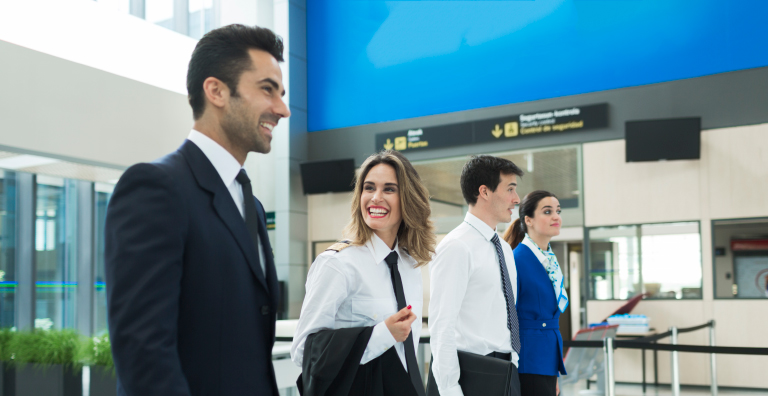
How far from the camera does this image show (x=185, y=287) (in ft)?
4.02

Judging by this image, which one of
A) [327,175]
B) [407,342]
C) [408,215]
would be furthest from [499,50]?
[407,342]

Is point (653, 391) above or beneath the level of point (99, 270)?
beneath

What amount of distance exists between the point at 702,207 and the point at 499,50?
3.96 meters

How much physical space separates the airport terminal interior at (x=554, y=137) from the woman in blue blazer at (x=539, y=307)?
3.24 metres

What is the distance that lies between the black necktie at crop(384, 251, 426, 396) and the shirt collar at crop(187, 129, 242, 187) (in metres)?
0.95

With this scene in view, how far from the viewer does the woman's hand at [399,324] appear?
1949 millimetres

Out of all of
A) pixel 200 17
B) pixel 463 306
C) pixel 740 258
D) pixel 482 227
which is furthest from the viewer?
pixel 200 17

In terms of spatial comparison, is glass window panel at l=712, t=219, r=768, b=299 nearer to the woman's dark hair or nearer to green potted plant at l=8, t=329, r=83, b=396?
the woman's dark hair

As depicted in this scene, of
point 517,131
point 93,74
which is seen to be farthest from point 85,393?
point 517,131

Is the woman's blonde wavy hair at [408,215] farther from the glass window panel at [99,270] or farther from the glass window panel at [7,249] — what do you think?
the glass window panel at [99,270]

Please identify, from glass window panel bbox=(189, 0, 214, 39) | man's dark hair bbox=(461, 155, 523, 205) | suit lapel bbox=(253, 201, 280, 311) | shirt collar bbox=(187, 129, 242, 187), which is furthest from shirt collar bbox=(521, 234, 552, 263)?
glass window panel bbox=(189, 0, 214, 39)

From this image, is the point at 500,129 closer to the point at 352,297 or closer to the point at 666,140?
the point at 666,140

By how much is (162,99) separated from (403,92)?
13.9 feet

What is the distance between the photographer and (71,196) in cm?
897
